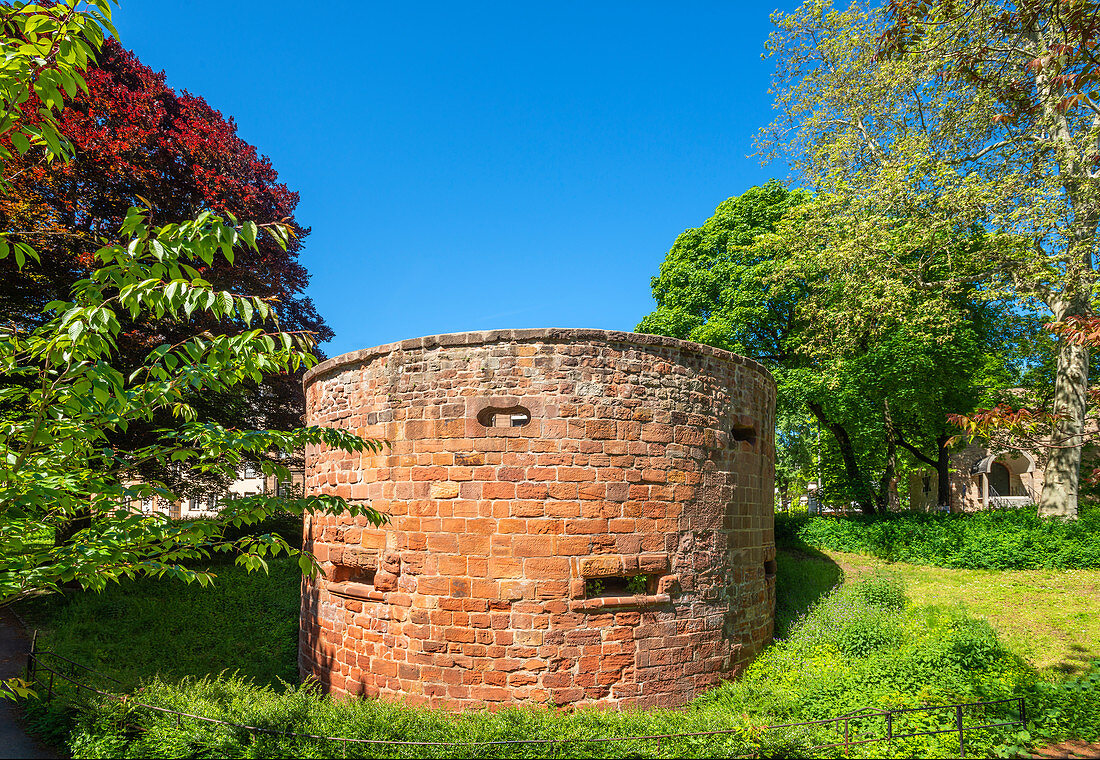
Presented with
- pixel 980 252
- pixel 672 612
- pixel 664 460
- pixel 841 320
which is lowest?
pixel 672 612

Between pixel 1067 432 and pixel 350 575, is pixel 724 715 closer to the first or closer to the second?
pixel 350 575

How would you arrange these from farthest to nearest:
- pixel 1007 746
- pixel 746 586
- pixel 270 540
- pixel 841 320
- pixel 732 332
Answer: pixel 732 332
pixel 841 320
pixel 746 586
pixel 1007 746
pixel 270 540

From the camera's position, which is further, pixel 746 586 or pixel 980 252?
pixel 980 252

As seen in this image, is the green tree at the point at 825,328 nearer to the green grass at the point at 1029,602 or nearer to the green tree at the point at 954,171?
the green tree at the point at 954,171

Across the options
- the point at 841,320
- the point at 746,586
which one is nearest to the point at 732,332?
the point at 841,320

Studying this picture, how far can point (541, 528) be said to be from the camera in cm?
680

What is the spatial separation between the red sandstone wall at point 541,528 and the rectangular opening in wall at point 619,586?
0.09 feet

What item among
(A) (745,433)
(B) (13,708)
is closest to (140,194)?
(B) (13,708)

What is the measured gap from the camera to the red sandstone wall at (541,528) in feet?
22.1

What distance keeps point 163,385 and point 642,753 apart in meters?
5.59

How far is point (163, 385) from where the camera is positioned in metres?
5.19

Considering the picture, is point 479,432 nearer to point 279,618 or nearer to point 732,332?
point 279,618

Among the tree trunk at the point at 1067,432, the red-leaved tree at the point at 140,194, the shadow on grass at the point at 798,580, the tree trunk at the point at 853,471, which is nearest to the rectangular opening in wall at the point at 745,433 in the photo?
the shadow on grass at the point at 798,580

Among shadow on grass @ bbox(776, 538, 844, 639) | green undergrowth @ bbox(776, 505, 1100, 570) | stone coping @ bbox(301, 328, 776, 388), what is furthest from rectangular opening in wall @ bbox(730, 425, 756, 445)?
green undergrowth @ bbox(776, 505, 1100, 570)
